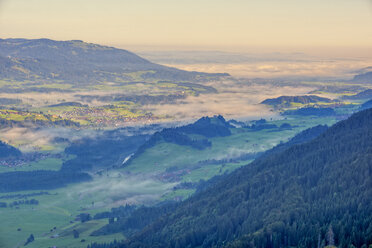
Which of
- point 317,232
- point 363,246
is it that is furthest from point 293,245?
point 363,246

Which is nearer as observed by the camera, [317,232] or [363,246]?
[363,246]

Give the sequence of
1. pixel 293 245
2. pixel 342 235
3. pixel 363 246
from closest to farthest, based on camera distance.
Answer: pixel 363 246
pixel 342 235
pixel 293 245

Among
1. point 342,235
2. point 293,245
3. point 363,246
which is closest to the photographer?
point 363,246

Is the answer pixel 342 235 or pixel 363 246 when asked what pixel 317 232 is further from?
pixel 363 246

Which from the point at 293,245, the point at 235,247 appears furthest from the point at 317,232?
the point at 235,247

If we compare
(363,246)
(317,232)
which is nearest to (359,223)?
(317,232)

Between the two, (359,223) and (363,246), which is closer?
(363,246)

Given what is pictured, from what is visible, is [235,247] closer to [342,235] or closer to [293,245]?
[293,245]

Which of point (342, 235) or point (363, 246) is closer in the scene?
point (363, 246)
